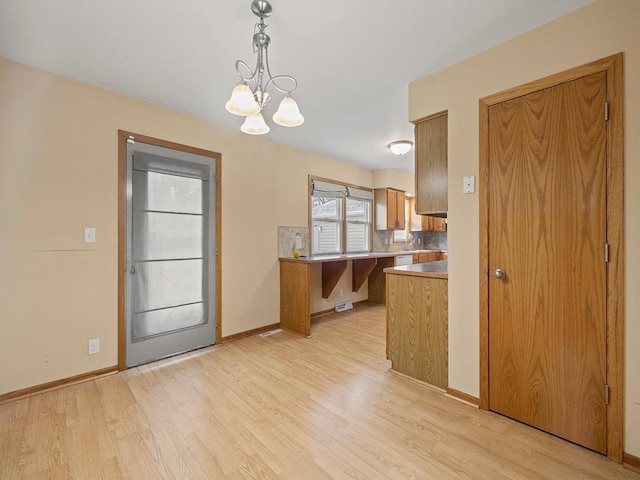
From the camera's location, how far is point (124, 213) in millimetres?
2465

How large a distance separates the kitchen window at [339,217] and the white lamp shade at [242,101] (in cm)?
256

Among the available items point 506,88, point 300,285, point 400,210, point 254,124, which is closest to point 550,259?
point 506,88

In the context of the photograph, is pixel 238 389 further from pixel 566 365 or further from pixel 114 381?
pixel 566 365

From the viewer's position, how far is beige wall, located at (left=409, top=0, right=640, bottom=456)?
4.56 ft

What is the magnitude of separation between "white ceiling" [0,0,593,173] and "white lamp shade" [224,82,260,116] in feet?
1.44

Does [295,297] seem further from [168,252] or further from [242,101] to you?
[242,101]

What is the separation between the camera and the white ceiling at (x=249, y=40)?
1550 millimetres

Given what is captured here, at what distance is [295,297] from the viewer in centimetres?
346

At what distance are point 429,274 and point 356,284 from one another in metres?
2.70

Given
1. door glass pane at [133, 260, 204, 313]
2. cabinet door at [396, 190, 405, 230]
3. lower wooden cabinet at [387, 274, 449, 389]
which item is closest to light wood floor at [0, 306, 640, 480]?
lower wooden cabinet at [387, 274, 449, 389]

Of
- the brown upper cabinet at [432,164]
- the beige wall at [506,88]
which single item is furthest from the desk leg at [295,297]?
the beige wall at [506,88]

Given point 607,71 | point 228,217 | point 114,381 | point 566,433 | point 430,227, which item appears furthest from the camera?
point 430,227

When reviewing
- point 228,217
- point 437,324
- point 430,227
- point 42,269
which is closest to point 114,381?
point 42,269

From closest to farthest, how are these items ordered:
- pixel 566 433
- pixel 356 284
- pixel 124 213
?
pixel 566 433, pixel 124 213, pixel 356 284
